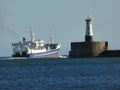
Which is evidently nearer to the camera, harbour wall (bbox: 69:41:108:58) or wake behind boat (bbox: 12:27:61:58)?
harbour wall (bbox: 69:41:108:58)

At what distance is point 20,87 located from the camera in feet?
174

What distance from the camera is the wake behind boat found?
156 m

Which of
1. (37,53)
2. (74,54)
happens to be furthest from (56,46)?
(74,54)

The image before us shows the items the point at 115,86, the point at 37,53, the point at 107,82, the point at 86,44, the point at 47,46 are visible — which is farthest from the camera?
the point at 47,46

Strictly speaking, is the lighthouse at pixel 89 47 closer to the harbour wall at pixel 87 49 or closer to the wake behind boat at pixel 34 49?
the harbour wall at pixel 87 49

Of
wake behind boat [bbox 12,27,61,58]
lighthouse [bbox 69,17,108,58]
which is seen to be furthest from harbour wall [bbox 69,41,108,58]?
wake behind boat [bbox 12,27,61,58]

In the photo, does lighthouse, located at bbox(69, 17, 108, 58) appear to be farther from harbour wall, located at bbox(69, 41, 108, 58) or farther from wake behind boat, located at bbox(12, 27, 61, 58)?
wake behind boat, located at bbox(12, 27, 61, 58)

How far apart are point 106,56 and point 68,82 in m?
80.3

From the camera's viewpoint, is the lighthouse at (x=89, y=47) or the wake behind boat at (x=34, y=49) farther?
the wake behind boat at (x=34, y=49)

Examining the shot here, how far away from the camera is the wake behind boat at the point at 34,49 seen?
513 feet

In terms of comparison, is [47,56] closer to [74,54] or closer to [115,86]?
[74,54]

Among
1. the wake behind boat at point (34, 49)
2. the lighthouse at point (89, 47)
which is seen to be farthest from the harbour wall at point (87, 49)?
the wake behind boat at point (34, 49)

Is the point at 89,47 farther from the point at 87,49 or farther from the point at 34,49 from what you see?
the point at 34,49

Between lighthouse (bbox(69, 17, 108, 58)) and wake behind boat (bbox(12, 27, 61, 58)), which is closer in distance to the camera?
lighthouse (bbox(69, 17, 108, 58))
